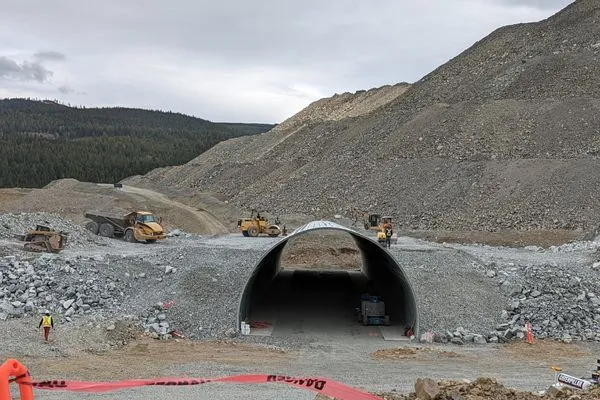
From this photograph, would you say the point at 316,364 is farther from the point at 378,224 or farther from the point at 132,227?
the point at 378,224

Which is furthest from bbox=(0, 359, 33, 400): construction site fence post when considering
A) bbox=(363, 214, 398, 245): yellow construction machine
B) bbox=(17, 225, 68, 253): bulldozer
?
bbox=(363, 214, 398, 245): yellow construction machine

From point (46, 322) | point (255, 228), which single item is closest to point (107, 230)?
point (255, 228)

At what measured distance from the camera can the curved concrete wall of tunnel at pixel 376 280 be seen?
57.7ft

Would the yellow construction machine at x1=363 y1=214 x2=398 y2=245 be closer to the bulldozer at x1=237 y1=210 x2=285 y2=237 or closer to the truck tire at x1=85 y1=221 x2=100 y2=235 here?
the bulldozer at x1=237 y1=210 x2=285 y2=237

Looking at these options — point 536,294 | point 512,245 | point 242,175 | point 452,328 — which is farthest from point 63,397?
point 242,175

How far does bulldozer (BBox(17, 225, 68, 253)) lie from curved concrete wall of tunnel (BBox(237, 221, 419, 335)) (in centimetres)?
718

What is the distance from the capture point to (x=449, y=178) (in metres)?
42.1

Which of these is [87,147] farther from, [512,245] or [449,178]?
[512,245]

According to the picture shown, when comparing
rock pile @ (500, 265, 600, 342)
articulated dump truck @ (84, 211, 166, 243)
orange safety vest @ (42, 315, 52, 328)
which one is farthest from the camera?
articulated dump truck @ (84, 211, 166, 243)

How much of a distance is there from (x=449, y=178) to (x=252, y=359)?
97.1ft

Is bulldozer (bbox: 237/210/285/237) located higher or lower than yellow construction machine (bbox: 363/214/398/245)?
lower

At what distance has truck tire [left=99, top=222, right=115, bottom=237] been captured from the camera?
3053cm

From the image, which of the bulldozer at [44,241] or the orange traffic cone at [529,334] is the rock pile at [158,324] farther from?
the orange traffic cone at [529,334]

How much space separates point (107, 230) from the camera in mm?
30594
